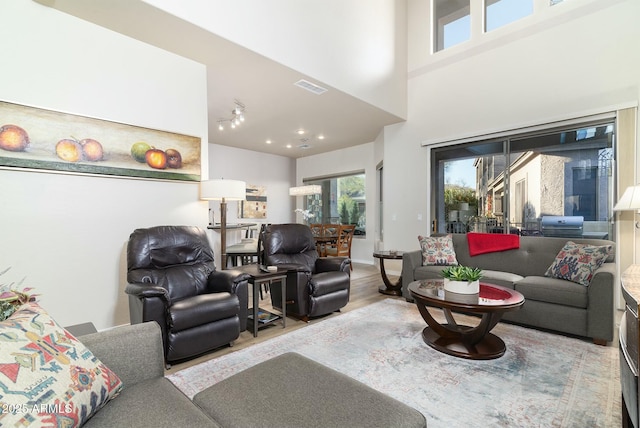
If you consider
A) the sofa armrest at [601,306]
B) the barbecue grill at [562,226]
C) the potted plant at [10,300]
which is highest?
the barbecue grill at [562,226]

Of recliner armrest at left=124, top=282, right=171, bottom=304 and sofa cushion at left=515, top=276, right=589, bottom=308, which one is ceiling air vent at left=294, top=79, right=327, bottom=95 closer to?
recliner armrest at left=124, top=282, right=171, bottom=304

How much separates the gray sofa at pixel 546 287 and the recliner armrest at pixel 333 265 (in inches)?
34.7

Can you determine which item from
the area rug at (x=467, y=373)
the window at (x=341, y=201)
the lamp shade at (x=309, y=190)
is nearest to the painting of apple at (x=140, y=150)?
the area rug at (x=467, y=373)

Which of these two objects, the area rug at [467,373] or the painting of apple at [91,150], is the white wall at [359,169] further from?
the painting of apple at [91,150]

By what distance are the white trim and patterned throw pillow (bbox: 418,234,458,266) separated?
1.83 metres

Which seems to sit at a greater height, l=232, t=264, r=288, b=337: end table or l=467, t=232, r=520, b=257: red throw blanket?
l=467, t=232, r=520, b=257: red throw blanket

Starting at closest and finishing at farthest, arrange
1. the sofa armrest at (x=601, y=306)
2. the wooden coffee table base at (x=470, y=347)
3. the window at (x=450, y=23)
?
1. the wooden coffee table base at (x=470, y=347)
2. the sofa armrest at (x=601, y=306)
3. the window at (x=450, y=23)

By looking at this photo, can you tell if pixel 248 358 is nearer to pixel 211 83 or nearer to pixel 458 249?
pixel 458 249

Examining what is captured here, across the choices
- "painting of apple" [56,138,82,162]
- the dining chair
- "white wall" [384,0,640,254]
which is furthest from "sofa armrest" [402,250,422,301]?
"painting of apple" [56,138,82,162]

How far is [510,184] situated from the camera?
4.59 metres

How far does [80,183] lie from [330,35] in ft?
11.6

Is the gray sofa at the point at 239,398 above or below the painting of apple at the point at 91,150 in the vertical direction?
below

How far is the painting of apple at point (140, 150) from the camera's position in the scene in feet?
10.4

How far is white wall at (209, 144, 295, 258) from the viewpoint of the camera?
23.9ft
